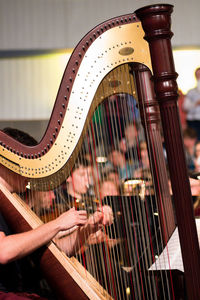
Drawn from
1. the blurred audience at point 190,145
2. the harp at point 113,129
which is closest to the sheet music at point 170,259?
the harp at point 113,129

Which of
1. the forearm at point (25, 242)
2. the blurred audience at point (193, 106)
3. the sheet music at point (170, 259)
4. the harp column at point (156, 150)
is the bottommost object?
the sheet music at point (170, 259)

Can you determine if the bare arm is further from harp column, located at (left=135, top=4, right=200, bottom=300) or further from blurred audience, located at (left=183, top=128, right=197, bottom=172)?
blurred audience, located at (left=183, top=128, right=197, bottom=172)

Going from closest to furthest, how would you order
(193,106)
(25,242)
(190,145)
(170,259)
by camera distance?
(170,259), (25,242), (190,145), (193,106)

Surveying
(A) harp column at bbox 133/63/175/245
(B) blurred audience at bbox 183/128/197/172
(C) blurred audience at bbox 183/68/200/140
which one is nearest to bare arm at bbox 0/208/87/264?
(A) harp column at bbox 133/63/175/245

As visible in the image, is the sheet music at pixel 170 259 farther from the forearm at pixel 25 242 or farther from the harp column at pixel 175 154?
the forearm at pixel 25 242

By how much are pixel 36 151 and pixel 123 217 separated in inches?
26.2

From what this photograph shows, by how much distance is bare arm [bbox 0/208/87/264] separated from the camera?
141cm

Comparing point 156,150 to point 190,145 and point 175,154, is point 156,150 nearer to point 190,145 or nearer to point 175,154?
point 175,154

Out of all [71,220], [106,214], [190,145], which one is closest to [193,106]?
[190,145]

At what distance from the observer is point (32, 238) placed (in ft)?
4.67

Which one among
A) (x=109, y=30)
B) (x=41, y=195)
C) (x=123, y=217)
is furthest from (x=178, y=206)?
(x=123, y=217)

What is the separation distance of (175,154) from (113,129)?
254 millimetres

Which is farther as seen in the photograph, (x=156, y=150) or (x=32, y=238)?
(x=32, y=238)

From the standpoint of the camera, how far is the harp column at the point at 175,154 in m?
1.05
